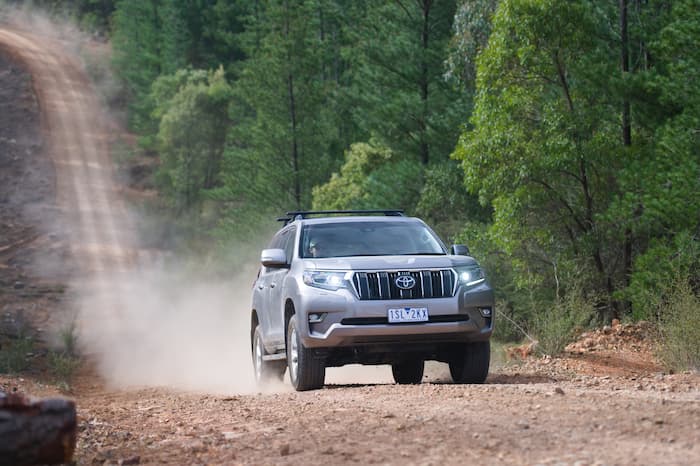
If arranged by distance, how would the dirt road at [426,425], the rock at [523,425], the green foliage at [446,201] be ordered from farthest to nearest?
the green foliage at [446,201] < the rock at [523,425] < the dirt road at [426,425]

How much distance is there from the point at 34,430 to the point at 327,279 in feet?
18.6

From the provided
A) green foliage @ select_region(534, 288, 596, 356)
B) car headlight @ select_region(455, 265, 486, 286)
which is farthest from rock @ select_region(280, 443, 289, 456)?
green foliage @ select_region(534, 288, 596, 356)

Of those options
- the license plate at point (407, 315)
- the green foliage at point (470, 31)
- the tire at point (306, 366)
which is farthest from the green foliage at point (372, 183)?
the license plate at point (407, 315)

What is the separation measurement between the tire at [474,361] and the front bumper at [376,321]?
1.28ft

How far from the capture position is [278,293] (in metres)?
12.8

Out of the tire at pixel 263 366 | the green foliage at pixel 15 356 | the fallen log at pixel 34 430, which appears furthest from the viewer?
the green foliage at pixel 15 356

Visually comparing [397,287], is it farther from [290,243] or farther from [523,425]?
[523,425]

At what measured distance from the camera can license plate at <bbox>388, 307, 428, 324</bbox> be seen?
11.4 metres

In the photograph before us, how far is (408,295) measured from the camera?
11.5 m

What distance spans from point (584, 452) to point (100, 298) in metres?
31.8

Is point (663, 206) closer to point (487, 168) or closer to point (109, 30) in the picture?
point (487, 168)

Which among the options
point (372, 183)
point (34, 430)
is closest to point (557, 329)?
point (34, 430)

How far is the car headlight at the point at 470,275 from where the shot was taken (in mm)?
11766

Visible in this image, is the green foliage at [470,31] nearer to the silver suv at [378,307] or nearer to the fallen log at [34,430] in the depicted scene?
the silver suv at [378,307]
